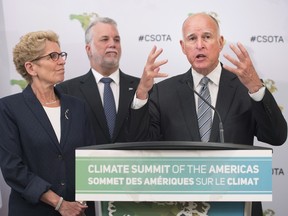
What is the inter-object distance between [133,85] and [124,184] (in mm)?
1840

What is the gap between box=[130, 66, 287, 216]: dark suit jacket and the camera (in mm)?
2338

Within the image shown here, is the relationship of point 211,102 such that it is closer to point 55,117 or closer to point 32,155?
point 55,117

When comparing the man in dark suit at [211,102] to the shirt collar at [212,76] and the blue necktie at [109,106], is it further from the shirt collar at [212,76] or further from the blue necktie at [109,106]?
the blue necktie at [109,106]

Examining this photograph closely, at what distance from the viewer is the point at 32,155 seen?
2.53m

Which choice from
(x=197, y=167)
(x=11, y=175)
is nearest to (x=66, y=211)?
(x=11, y=175)

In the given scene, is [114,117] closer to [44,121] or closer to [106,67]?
[106,67]

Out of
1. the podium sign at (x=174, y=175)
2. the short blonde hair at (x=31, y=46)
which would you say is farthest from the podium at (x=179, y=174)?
the short blonde hair at (x=31, y=46)

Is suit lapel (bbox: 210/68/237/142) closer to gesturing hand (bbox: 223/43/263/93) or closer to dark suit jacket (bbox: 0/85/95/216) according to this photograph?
gesturing hand (bbox: 223/43/263/93)

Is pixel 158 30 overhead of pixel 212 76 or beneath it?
overhead

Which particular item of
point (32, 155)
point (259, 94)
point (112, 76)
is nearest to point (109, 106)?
point (112, 76)

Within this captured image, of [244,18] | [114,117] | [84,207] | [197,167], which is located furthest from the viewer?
[244,18]

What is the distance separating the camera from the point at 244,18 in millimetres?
3547

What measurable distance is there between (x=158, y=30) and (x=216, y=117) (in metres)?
1.32

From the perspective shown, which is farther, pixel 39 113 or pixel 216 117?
pixel 39 113
